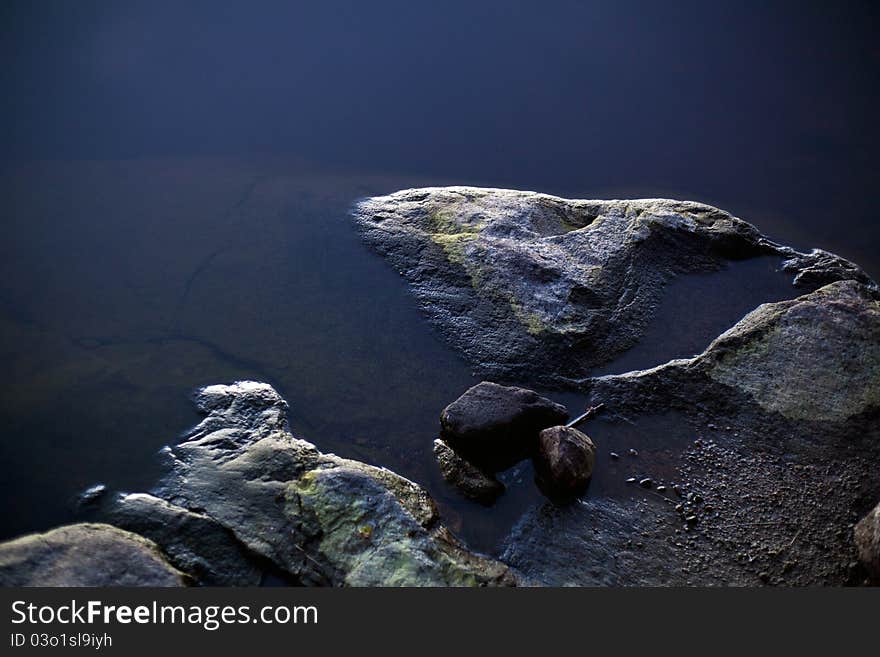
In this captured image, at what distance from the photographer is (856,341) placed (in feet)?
12.6

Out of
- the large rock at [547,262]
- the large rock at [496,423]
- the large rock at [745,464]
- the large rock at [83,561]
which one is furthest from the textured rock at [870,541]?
the large rock at [83,561]

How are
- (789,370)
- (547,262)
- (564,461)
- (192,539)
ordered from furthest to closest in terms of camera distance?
(547,262)
(789,370)
(564,461)
(192,539)

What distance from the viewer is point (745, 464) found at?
11.0 ft

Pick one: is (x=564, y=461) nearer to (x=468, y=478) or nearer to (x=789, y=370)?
(x=468, y=478)

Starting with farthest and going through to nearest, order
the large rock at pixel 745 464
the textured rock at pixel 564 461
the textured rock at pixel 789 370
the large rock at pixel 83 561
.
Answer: the textured rock at pixel 789 370, the textured rock at pixel 564 461, the large rock at pixel 745 464, the large rock at pixel 83 561

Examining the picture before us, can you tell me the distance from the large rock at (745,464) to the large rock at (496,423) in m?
0.30

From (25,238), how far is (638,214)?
3.65m

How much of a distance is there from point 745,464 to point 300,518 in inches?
74.4

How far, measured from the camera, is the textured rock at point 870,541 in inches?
111

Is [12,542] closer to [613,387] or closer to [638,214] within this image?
[613,387]


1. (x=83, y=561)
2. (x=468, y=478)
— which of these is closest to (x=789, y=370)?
(x=468, y=478)

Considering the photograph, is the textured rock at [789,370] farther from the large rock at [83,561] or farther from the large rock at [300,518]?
the large rock at [83,561]

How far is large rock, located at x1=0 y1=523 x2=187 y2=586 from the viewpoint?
2.53m

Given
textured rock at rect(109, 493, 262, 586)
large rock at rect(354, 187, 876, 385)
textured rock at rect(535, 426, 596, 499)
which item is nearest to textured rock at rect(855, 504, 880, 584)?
textured rock at rect(535, 426, 596, 499)
